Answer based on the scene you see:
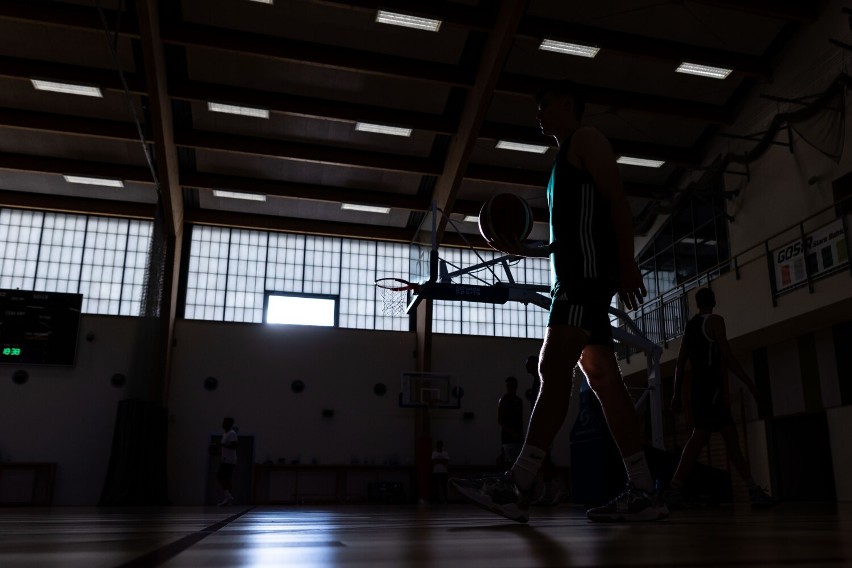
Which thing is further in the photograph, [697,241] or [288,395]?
[288,395]

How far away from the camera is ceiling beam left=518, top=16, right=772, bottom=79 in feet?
38.3

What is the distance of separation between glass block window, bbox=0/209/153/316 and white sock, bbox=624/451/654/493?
1526 centimetres

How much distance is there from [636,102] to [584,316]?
11.7m

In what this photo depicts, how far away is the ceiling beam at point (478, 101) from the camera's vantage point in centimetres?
1119

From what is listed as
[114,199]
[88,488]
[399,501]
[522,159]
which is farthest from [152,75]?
[399,501]

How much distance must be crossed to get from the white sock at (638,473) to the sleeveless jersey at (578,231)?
27.2 inches

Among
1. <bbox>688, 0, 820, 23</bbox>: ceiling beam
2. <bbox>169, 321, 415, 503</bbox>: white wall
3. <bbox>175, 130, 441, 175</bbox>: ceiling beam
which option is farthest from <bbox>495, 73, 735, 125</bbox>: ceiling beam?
<bbox>169, 321, 415, 503</bbox>: white wall

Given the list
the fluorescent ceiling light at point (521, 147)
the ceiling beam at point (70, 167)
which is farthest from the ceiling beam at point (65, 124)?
the fluorescent ceiling light at point (521, 147)

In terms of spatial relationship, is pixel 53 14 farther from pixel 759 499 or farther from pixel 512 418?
pixel 759 499

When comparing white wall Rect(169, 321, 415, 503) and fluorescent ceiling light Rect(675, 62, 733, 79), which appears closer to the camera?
fluorescent ceiling light Rect(675, 62, 733, 79)

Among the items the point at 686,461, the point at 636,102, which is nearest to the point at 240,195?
the point at 636,102

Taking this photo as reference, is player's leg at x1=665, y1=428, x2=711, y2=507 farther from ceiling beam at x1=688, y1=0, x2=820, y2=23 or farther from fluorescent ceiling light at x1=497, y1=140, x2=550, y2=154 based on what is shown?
fluorescent ceiling light at x1=497, y1=140, x2=550, y2=154

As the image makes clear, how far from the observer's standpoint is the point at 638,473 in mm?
2652

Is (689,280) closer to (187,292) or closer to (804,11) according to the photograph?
(804,11)
